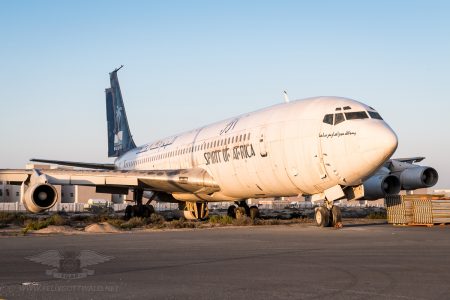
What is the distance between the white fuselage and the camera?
62.6 feet

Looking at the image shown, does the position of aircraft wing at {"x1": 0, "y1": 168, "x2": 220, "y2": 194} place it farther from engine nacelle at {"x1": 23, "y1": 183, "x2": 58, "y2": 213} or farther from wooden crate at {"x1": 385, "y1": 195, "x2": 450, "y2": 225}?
wooden crate at {"x1": 385, "y1": 195, "x2": 450, "y2": 225}

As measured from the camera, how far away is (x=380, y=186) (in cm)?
2888

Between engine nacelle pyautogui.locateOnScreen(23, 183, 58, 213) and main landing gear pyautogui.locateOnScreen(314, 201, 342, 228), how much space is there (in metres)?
11.1

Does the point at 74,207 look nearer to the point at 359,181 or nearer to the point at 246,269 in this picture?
the point at 359,181

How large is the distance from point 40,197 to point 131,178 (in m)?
6.15

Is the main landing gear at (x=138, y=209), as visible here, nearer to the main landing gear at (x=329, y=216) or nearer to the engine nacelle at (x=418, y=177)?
the engine nacelle at (x=418, y=177)

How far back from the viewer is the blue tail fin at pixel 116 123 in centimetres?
4681

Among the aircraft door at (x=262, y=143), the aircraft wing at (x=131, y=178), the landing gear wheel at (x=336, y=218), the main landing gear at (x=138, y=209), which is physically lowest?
the landing gear wheel at (x=336, y=218)

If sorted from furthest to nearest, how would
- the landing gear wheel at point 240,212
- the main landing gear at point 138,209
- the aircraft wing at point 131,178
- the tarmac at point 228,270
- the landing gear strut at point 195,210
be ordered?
1. the main landing gear at point 138,209
2. the landing gear strut at point 195,210
3. the landing gear wheel at point 240,212
4. the aircraft wing at point 131,178
5. the tarmac at point 228,270

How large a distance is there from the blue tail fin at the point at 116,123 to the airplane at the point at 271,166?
32.5 ft

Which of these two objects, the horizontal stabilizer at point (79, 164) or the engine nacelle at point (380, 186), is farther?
the horizontal stabilizer at point (79, 164)

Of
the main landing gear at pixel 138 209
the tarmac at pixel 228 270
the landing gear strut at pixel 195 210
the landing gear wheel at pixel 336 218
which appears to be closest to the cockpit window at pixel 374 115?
the landing gear wheel at pixel 336 218

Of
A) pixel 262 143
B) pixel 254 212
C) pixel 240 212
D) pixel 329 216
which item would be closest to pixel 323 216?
pixel 329 216

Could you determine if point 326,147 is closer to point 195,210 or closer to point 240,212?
point 240,212
